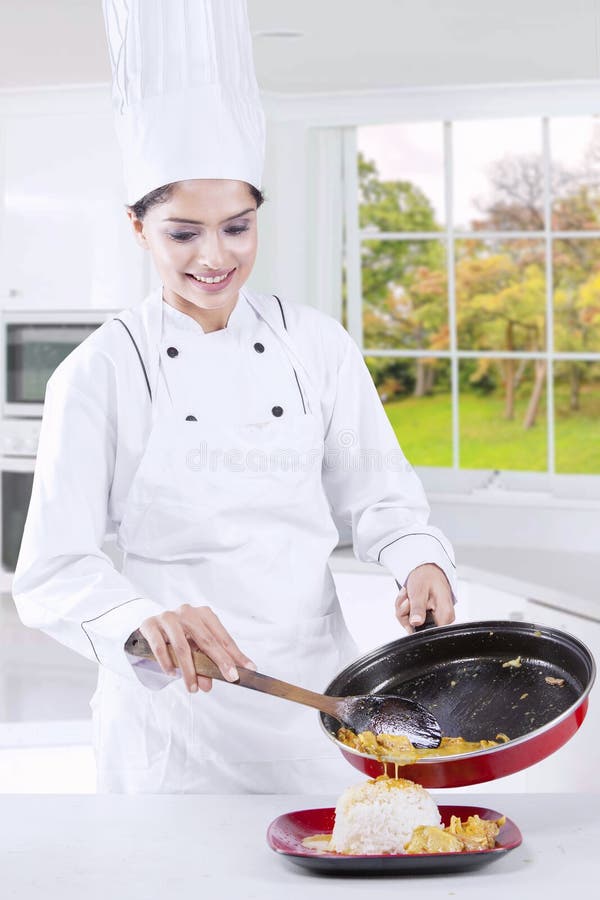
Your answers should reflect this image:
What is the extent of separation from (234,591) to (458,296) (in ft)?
12.2

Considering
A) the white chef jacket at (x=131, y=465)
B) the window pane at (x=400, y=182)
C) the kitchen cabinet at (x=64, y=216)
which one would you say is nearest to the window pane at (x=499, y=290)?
the window pane at (x=400, y=182)

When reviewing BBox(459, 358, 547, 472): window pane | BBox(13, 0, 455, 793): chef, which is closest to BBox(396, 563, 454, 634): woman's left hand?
BBox(13, 0, 455, 793): chef

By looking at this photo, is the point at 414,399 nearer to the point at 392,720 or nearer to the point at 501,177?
the point at 501,177

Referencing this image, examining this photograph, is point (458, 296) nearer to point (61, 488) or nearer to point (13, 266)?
point (13, 266)

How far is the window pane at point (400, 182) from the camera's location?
4.97 meters

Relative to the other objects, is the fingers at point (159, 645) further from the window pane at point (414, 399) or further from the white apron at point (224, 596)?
the window pane at point (414, 399)

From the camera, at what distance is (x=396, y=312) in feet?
15.9

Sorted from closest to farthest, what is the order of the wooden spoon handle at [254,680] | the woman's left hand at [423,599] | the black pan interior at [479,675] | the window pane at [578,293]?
the wooden spoon handle at [254,680], the black pan interior at [479,675], the woman's left hand at [423,599], the window pane at [578,293]

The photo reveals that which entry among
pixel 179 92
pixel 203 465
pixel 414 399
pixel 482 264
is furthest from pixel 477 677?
pixel 414 399

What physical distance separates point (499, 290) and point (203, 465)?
3699 mm

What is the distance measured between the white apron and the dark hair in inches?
5.9

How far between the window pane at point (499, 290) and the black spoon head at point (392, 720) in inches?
152

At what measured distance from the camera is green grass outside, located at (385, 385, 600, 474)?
17.7 feet

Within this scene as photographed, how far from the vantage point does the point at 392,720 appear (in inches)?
47.0
